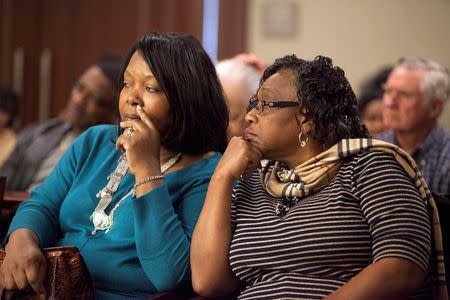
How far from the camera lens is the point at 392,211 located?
173 centimetres

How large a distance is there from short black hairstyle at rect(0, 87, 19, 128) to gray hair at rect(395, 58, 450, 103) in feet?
8.49

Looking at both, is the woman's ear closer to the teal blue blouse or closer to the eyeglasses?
the eyeglasses

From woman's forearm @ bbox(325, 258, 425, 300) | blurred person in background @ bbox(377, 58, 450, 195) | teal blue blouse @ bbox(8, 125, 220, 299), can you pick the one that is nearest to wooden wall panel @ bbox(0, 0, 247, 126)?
blurred person in background @ bbox(377, 58, 450, 195)

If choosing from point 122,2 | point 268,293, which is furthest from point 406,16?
point 268,293

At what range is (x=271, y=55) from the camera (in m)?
A: 5.62

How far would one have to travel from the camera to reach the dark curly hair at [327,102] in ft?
6.34

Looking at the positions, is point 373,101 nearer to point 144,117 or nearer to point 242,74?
point 242,74

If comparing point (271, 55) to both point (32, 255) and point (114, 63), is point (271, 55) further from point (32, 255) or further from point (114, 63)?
point (32, 255)

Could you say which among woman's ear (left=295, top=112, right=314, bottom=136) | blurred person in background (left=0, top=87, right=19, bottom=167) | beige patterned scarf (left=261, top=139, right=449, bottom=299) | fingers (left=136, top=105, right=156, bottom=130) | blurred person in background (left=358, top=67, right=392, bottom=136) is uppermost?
woman's ear (left=295, top=112, right=314, bottom=136)

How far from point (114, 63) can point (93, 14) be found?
2.08 m

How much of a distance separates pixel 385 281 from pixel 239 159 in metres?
0.50

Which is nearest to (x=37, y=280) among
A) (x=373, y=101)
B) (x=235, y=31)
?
(x=373, y=101)

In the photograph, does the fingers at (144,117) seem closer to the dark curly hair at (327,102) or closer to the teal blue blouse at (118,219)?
the teal blue blouse at (118,219)

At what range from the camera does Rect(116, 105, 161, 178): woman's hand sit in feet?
6.74
